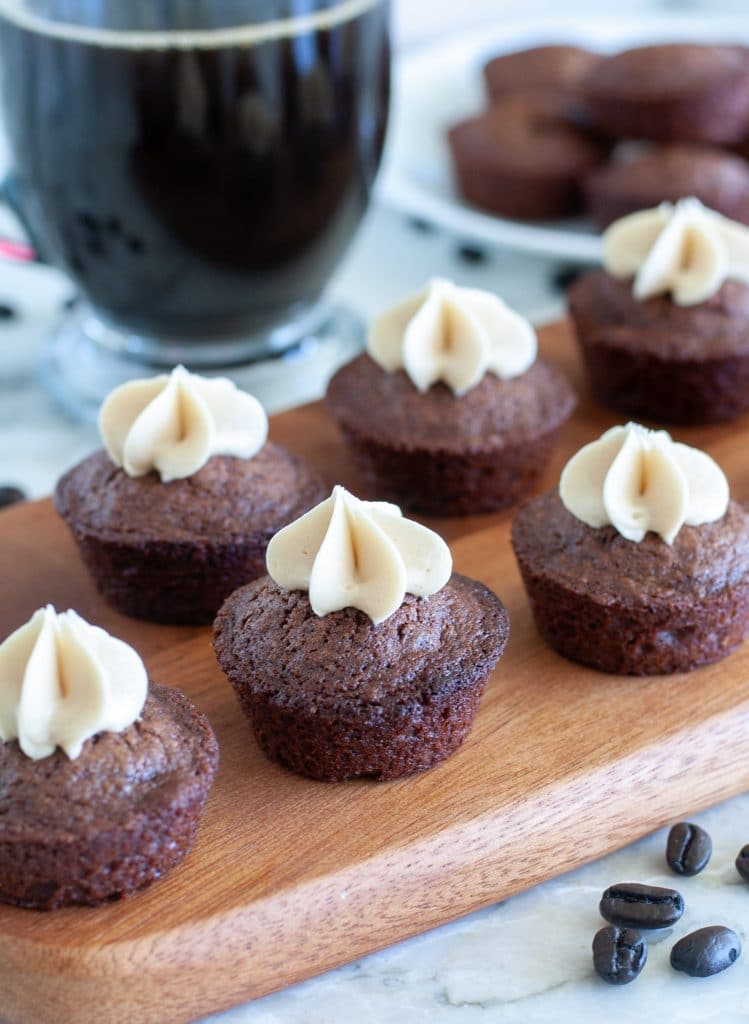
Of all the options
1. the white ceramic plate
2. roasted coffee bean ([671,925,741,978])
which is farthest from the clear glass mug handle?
roasted coffee bean ([671,925,741,978])

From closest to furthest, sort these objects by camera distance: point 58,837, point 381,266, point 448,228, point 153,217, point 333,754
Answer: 1. point 58,837
2. point 333,754
3. point 153,217
4. point 448,228
5. point 381,266

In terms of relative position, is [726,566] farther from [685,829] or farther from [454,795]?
[454,795]

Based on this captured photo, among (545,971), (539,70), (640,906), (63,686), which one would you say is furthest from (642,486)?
(539,70)

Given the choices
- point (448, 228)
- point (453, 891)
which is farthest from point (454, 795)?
point (448, 228)

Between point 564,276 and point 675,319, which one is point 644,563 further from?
point 564,276

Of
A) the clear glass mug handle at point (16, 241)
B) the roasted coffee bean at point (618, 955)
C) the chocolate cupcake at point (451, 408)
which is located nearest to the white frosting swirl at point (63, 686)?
the roasted coffee bean at point (618, 955)

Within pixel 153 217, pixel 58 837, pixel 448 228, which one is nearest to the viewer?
pixel 58 837
